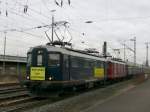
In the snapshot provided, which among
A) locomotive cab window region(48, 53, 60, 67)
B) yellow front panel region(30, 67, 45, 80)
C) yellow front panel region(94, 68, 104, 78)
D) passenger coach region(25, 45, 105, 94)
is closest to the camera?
passenger coach region(25, 45, 105, 94)

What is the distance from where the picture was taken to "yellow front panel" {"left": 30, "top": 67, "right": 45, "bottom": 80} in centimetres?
1833

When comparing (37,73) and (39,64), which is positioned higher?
(39,64)

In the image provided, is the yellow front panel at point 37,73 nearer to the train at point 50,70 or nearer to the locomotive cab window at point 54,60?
the train at point 50,70

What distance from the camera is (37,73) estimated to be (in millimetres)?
18484

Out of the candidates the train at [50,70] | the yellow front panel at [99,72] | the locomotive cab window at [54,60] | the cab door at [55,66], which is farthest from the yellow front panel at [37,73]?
the yellow front panel at [99,72]

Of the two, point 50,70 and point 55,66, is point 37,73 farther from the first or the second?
point 55,66

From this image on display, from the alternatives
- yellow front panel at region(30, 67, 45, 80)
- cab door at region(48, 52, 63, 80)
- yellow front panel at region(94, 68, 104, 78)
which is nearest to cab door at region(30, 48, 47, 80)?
yellow front panel at region(30, 67, 45, 80)

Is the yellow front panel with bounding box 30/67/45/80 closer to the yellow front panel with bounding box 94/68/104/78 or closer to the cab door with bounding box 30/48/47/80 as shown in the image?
the cab door with bounding box 30/48/47/80

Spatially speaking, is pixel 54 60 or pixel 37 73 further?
pixel 54 60

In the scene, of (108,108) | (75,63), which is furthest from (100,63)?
(108,108)

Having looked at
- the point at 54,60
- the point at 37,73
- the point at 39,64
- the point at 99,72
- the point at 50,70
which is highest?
the point at 54,60

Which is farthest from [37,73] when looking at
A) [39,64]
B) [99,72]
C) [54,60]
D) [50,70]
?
[99,72]

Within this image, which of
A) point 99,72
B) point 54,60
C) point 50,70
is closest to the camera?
point 50,70

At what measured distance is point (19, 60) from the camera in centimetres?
6625
